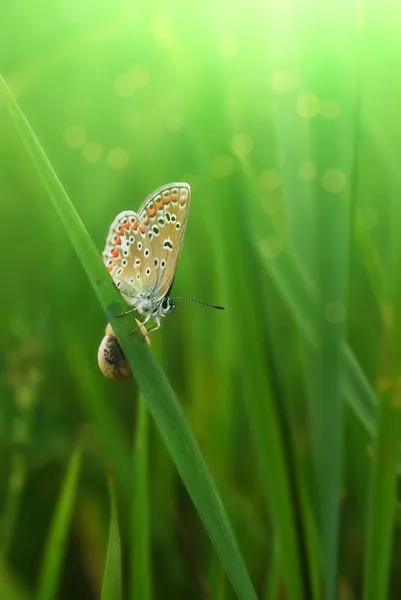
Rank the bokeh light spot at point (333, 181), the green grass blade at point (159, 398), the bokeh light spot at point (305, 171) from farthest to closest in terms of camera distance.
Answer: the bokeh light spot at point (305, 171)
the bokeh light spot at point (333, 181)
the green grass blade at point (159, 398)

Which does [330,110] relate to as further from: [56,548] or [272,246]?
[56,548]

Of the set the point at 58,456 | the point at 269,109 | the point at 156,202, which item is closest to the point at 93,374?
the point at 58,456

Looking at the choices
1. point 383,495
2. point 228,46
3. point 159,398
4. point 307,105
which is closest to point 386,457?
point 383,495

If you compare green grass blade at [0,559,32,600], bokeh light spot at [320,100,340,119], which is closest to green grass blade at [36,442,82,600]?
green grass blade at [0,559,32,600]

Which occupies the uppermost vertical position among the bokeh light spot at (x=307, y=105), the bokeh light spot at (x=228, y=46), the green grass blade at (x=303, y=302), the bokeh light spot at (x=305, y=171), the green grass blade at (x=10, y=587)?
the bokeh light spot at (x=228, y=46)

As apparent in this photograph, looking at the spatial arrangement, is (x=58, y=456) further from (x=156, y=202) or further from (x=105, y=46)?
(x=105, y=46)

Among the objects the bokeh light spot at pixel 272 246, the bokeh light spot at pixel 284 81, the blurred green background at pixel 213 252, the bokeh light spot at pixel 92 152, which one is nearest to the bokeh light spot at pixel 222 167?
the blurred green background at pixel 213 252

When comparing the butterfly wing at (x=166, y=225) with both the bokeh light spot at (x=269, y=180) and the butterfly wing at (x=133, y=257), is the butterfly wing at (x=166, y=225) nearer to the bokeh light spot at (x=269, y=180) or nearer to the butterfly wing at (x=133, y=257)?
the butterfly wing at (x=133, y=257)

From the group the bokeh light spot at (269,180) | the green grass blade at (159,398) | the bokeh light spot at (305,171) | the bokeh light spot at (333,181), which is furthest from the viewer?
the bokeh light spot at (269,180)
